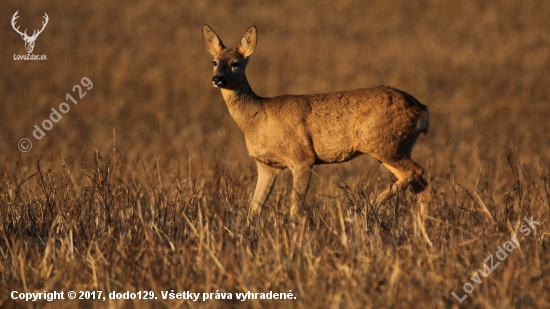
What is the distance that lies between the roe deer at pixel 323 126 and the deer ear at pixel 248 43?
0.22 m

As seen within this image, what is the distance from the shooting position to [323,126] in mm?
7707

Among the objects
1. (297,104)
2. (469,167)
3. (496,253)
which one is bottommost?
(469,167)

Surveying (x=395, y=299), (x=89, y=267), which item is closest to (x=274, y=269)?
(x=395, y=299)

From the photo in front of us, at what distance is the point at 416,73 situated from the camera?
76.4 ft

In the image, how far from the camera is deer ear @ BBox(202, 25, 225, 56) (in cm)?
821

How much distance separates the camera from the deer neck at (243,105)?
25.6ft

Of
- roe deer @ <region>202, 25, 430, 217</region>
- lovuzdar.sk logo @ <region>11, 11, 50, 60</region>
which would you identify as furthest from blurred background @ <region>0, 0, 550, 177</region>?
roe deer @ <region>202, 25, 430, 217</region>

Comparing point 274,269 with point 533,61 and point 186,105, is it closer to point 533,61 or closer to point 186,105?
point 186,105

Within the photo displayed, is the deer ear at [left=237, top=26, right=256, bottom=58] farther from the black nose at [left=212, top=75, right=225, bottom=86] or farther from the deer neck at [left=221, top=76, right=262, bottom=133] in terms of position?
the black nose at [left=212, top=75, right=225, bottom=86]

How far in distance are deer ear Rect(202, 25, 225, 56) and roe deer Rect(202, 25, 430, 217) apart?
0.31m

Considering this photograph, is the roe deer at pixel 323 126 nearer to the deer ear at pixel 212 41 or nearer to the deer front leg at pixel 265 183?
the deer front leg at pixel 265 183

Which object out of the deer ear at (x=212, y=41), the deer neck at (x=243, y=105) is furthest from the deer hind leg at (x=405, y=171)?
the deer ear at (x=212, y=41)

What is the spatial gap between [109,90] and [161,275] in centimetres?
1794

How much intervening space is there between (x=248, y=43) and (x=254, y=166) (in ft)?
10.3
